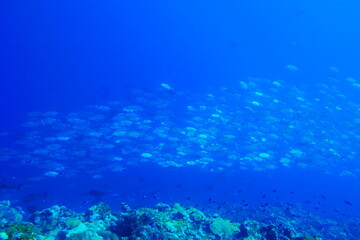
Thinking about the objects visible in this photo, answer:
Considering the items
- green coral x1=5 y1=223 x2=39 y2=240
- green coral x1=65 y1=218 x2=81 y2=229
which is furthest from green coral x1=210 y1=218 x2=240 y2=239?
green coral x1=5 y1=223 x2=39 y2=240

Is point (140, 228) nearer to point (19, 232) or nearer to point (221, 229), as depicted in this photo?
point (19, 232)

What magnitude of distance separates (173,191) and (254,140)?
8428 millimetres

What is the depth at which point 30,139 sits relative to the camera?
20953 millimetres

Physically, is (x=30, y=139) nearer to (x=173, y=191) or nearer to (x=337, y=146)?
(x=173, y=191)

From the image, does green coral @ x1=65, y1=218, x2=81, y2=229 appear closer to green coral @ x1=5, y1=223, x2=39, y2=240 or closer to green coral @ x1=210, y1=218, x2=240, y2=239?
green coral @ x1=5, y1=223, x2=39, y2=240

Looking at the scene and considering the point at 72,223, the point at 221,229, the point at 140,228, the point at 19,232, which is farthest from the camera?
the point at 221,229

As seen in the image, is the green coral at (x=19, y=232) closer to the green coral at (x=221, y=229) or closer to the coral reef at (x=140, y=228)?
the coral reef at (x=140, y=228)

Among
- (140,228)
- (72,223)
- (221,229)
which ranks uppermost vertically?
(140,228)

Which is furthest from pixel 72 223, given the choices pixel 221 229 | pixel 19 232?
pixel 221 229

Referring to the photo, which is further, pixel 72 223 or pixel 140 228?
pixel 72 223

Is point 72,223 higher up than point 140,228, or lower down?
lower down

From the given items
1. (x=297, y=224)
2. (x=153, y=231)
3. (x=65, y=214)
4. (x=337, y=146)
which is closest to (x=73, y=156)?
(x=65, y=214)

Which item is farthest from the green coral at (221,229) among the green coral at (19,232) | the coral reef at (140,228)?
the green coral at (19,232)

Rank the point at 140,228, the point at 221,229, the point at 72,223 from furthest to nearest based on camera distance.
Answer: the point at 221,229, the point at 72,223, the point at 140,228
